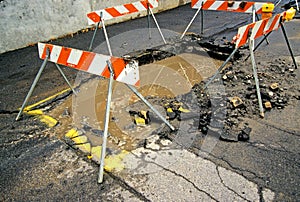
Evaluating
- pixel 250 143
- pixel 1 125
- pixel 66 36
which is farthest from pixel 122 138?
pixel 66 36

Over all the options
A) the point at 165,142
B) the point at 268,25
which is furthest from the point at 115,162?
the point at 268,25

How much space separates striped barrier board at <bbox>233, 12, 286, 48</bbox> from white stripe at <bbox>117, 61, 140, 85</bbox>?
6.25 feet

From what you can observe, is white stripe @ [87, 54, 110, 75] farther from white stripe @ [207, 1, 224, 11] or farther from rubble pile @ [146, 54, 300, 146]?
white stripe @ [207, 1, 224, 11]

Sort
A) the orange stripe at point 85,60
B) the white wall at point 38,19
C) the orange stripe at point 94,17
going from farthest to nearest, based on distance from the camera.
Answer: the white wall at point 38,19
the orange stripe at point 94,17
the orange stripe at point 85,60

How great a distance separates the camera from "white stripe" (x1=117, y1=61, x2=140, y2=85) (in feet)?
10.1

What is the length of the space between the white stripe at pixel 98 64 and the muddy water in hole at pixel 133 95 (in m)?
1.01

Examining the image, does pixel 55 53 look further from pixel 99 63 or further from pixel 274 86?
pixel 274 86

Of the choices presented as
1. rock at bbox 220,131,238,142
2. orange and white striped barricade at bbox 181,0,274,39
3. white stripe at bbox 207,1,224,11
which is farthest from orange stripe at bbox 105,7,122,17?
rock at bbox 220,131,238,142

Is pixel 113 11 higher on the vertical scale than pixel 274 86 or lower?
higher

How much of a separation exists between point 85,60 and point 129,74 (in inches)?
26.0

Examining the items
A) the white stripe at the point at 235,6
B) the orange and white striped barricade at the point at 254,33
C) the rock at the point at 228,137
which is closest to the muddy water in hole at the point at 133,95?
the orange and white striped barricade at the point at 254,33

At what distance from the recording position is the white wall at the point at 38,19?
23.7ft

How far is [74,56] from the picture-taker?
3414 millimetres

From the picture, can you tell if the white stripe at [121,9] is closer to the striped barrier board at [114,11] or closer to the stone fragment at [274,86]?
the striped barrier board at [114,11]
